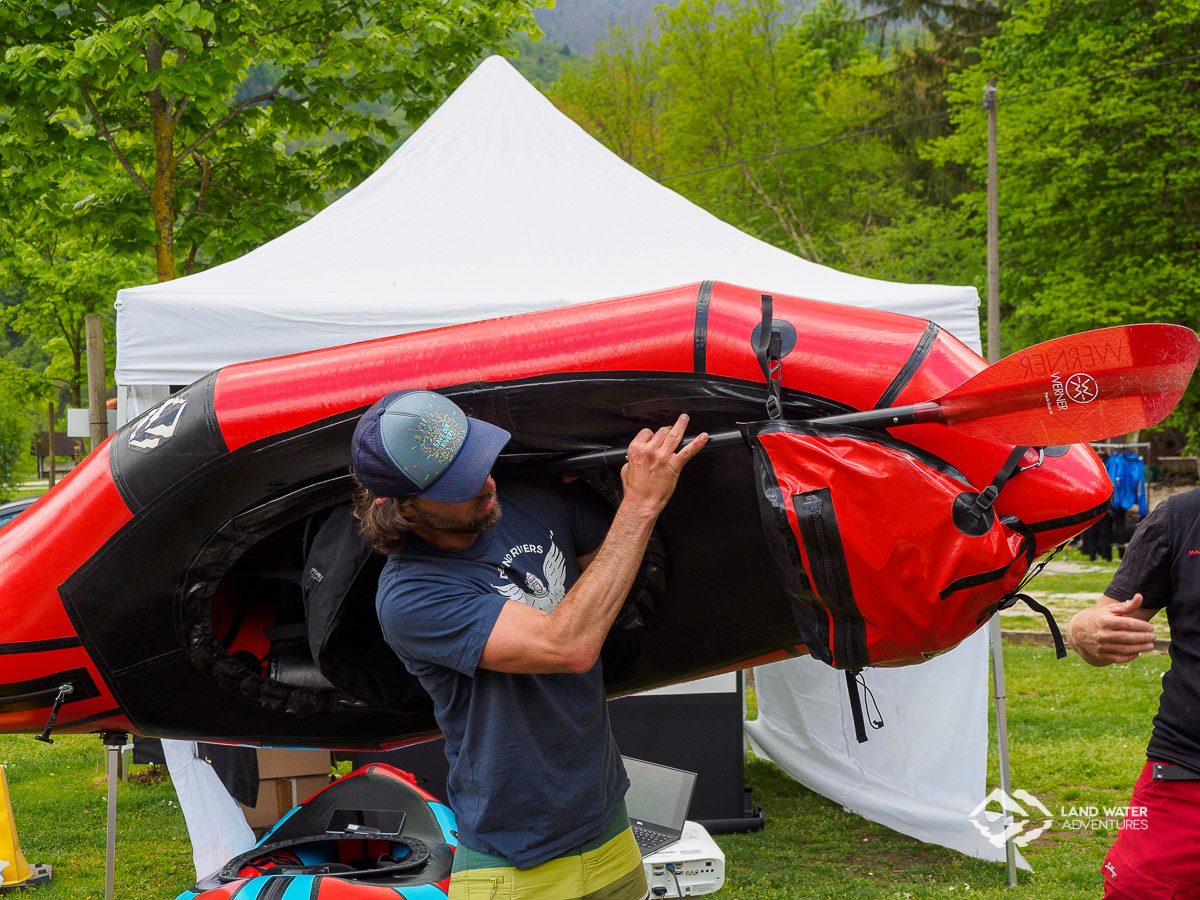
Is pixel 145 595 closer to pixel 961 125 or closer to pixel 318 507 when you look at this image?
pixel 318 507

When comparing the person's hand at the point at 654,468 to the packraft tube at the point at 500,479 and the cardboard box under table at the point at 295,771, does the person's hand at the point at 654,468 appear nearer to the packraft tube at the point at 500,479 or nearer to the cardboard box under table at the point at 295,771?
the packraft tube at the point at 500,479

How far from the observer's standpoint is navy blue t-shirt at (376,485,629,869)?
190 cm

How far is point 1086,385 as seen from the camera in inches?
77.0

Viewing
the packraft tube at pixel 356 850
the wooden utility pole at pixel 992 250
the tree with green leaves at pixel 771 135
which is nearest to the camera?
the packraft tube at pixel 356 850

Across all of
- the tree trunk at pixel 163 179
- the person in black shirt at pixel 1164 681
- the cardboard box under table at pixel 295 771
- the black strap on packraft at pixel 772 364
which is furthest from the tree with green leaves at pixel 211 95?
the person in black shirt at pixel 1164 681

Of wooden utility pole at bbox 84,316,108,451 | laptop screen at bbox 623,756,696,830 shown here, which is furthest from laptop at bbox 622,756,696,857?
wooden utility pole at bbox 84,316,108,451

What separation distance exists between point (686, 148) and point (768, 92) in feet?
7.92

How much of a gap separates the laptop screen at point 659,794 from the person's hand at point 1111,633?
5.70ft

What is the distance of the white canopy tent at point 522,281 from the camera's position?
4.00 meters

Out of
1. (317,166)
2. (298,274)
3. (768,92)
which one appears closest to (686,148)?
(768,92)

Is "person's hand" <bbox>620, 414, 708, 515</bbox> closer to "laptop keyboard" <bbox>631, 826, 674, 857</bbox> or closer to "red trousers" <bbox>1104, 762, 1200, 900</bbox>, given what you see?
"red trousers" <bbox>1104, 762, 1200, 900</bbox>

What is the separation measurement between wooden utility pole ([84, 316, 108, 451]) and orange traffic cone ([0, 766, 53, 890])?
5.73 ft

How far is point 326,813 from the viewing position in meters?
3.45

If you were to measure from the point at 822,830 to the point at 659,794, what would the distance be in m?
1.54
